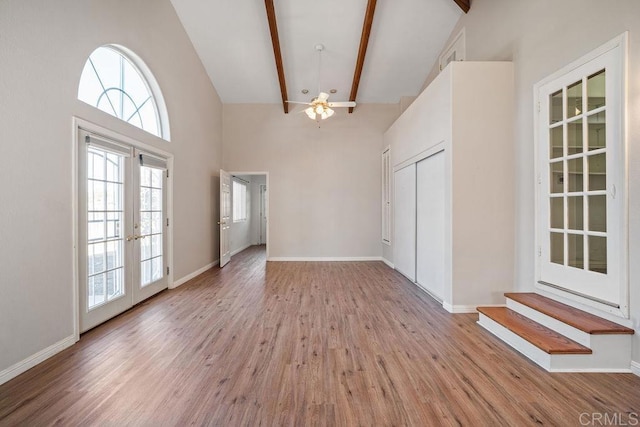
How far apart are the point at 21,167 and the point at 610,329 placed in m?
4.59

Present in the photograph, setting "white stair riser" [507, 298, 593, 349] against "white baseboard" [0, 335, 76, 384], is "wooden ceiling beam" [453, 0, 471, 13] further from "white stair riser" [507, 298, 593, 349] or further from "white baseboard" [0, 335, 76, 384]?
"white baseboard" [0, 335, 76, 384]

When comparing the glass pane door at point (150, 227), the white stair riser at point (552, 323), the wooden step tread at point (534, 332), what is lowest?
the wooden step tread at point (534, 332)

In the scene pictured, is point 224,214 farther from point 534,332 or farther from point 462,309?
point 534,332

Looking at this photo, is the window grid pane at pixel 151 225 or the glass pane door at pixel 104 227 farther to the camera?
the window grid pane at pixel 151 225

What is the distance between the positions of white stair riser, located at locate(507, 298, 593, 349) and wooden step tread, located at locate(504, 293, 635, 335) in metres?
0.04

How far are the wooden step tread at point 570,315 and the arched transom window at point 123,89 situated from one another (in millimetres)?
4821

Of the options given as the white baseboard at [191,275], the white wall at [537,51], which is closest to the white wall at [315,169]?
the white baseboard at [191,275]

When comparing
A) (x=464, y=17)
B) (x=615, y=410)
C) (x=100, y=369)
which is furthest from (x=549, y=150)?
(x=100, y=369)

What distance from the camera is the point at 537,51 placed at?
298 cm

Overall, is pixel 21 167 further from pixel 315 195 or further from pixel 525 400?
pixel 315 195

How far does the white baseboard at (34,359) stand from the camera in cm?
200

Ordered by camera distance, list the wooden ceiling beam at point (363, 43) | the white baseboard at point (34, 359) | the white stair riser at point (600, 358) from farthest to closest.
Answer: the wooden ceiling beam at point (363, 43) → the white stair riser at point (600, 358) → the white baseboard at point (34, 359)

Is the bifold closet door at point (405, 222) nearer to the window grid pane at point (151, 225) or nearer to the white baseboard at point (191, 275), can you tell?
the white baseboard at point (191, 275)
